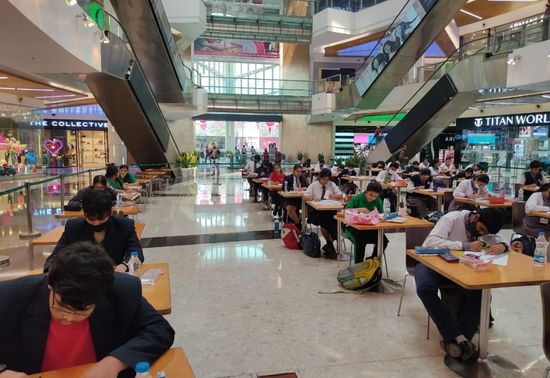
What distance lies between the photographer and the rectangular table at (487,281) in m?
3.02

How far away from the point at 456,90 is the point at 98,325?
13.7m

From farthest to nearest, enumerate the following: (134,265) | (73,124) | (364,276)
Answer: (73,124) → (364,276) → (134,265)

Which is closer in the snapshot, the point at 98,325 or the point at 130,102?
the point at 98,325

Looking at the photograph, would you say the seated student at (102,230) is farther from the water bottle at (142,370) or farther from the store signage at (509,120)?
the store signage at (509,120)

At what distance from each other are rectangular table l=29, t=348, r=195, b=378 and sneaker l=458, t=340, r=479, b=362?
100 inches

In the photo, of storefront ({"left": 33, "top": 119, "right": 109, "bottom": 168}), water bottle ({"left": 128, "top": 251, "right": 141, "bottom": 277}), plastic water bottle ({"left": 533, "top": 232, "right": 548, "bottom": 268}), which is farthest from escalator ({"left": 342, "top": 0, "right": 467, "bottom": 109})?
storefront ({"left": 33, "top": 119, "right": 109, "bottom": 168})

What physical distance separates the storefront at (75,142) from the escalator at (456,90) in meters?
18.4

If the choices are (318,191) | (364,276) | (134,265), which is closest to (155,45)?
(318,191)

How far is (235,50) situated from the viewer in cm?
2970

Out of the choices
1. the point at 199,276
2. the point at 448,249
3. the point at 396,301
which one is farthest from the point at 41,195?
the point at 448,249

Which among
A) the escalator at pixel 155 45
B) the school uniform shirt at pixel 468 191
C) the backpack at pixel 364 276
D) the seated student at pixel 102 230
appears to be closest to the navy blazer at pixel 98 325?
the seated student at pixel 102 230

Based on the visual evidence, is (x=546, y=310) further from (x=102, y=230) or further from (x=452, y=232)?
(x=102, y=230)

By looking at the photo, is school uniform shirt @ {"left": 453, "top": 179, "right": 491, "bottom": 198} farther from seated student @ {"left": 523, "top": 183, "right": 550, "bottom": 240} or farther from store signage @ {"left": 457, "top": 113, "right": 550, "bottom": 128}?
store signage @ {"left": 457, "top": 113, "right": 550, "bottom": 128}

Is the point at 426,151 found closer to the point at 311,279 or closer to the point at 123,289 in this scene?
the point at 311,279
